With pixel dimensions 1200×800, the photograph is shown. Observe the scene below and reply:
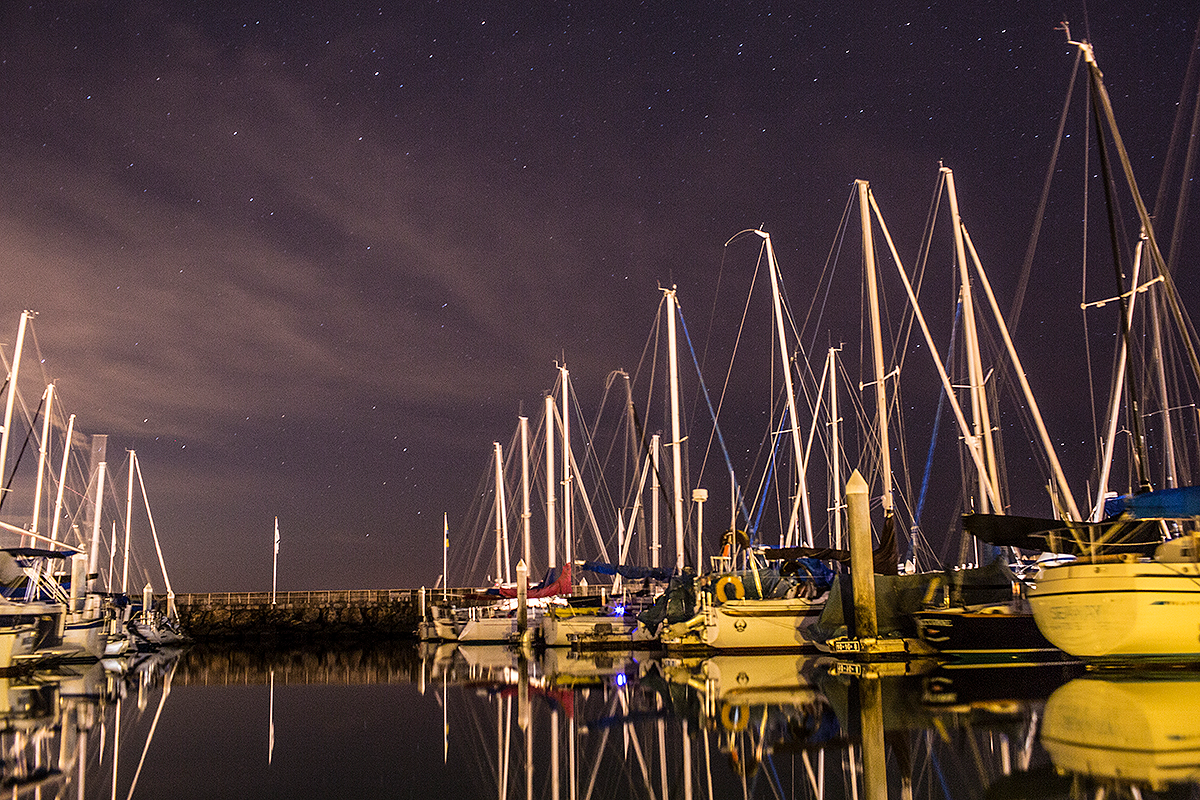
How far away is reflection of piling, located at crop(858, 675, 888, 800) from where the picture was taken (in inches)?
346

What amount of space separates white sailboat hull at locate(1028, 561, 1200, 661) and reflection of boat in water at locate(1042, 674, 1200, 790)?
199 centimetres

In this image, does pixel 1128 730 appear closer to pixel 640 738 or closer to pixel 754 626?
pixel 640 738

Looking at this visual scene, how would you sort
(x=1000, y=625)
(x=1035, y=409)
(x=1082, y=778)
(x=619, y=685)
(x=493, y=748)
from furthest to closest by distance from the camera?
(x=1035, y=409), (x=1000, y=625), (x=619, y=685), (x=493, y=748), (x=1082, y=778)

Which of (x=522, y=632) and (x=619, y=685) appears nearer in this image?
(x=619, y=685)

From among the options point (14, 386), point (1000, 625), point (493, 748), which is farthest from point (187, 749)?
point (14, 386)

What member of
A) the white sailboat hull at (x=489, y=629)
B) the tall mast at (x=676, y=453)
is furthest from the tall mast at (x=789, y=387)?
the white sailboat hull at (x=489, y=629)

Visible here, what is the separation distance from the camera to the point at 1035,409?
106 feet

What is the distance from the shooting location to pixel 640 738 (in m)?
12.9

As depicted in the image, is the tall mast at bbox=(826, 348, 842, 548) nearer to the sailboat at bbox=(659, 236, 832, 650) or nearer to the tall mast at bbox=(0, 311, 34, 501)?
the sailboat at bbox=(659, 236, 832, 650)

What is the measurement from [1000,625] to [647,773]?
60.6 feet

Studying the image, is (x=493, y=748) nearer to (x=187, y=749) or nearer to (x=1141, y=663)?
(x=187, y=749)

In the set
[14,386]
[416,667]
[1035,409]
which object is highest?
[14,386]

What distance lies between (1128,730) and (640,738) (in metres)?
5.91

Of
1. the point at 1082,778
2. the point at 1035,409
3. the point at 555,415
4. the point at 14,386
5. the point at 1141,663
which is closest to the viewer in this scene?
the point at 1082,778
